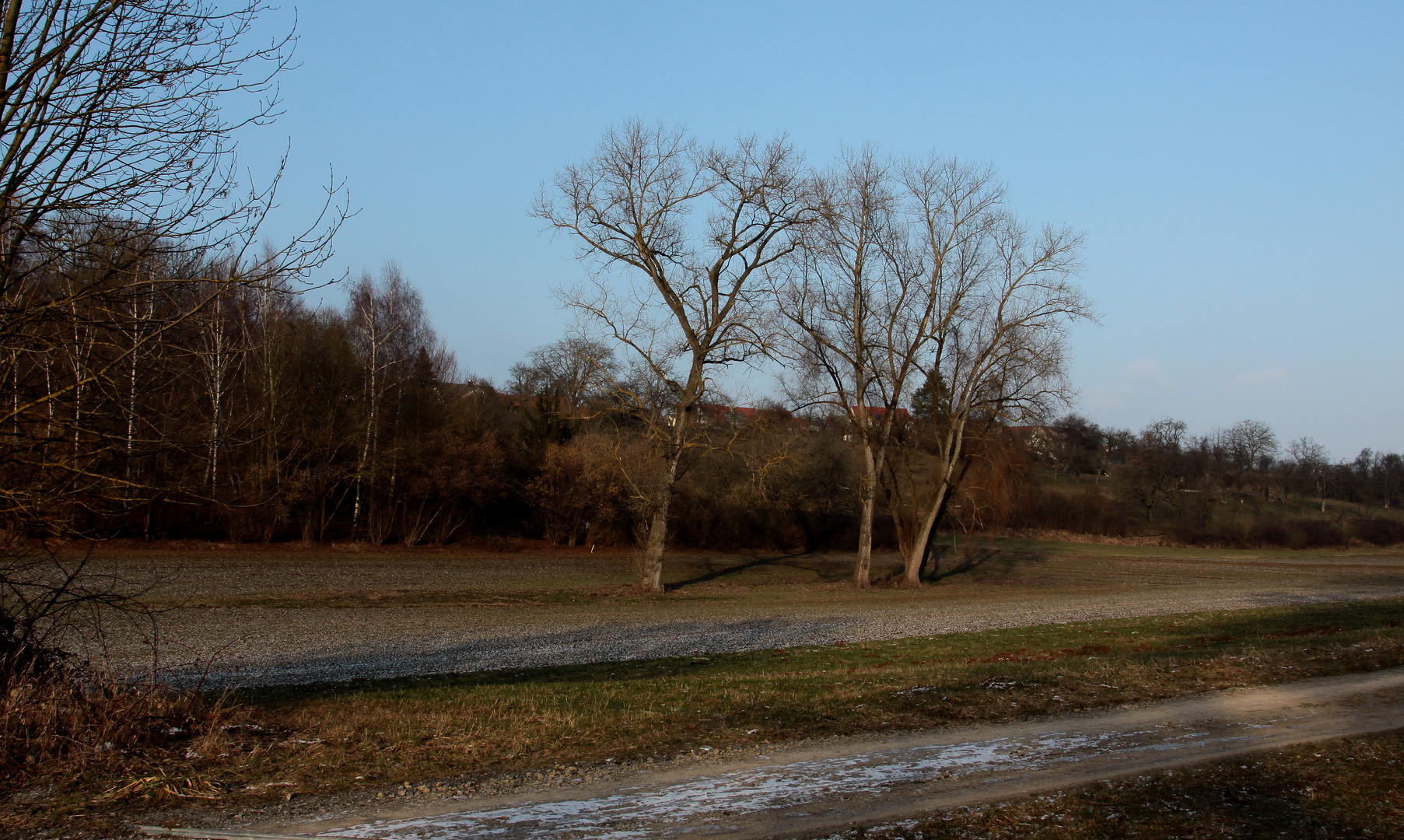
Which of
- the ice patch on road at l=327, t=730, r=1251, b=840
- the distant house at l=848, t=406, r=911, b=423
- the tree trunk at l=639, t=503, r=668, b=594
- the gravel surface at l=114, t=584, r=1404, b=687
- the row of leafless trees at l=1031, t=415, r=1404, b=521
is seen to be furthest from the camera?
the row of leafless trees at l=1031, t=415, r=1404, b=521

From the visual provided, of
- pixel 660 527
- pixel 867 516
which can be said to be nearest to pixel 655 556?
pixel 660 527

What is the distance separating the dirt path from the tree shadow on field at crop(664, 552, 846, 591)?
2358cm

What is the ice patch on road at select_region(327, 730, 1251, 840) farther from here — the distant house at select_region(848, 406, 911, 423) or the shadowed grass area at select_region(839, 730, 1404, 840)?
the distant house at select_region(848, 406, 911, 423)

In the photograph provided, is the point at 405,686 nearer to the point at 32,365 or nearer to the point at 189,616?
the point at 32,365

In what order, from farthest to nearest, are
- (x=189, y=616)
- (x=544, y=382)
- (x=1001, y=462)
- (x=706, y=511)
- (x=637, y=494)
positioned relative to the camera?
(x=544, y=382)
(x=706, y=511)
(x=1001, y=462)
(x=637, y=494)
(x=189, y=616)

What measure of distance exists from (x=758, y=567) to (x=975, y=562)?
11975 millimetres

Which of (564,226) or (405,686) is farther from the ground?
(564,226)

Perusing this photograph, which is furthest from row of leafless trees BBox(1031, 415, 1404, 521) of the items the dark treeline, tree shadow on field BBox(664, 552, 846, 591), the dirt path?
the dirt path

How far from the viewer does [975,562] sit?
146 feet

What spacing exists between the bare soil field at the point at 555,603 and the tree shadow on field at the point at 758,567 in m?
0.17

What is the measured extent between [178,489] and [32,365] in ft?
5.26

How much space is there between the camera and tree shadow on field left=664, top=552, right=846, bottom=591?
33.8 meters

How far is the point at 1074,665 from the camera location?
35.6ft

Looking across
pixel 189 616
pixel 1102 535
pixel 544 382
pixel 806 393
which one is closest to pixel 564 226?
pixel 806 393
